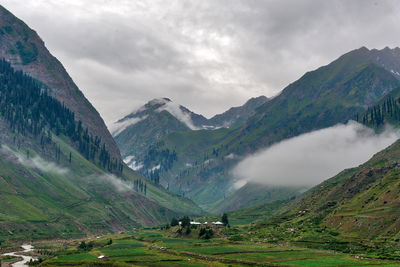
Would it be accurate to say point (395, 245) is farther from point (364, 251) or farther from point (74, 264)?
point (74, 264)

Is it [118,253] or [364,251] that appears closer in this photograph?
[364,251]

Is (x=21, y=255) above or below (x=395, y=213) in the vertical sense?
below

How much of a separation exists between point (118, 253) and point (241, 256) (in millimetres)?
56824

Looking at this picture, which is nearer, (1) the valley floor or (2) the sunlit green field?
(1) the valley floor

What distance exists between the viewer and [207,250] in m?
186

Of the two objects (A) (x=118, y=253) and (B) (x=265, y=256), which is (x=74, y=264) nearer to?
(A) (x=118, y=253)

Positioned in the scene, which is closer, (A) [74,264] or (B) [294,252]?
(A) [74,264]

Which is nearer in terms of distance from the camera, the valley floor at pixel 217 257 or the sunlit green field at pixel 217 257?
the valley floor at pixel 217 257

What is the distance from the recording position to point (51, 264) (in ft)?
520

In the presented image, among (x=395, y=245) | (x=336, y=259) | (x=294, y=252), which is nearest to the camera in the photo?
(x=336, y=259)

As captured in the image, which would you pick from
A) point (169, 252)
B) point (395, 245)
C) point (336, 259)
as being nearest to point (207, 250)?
point (169, 252)

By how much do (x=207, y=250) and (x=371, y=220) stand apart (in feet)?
272

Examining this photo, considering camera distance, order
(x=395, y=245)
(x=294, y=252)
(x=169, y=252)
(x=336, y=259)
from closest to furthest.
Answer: (x=336, y=259) < (x=395, y=245) < (x=294, y=252) < (x=169, y=252)

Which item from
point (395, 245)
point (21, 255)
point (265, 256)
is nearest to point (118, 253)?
point (21, 255)
